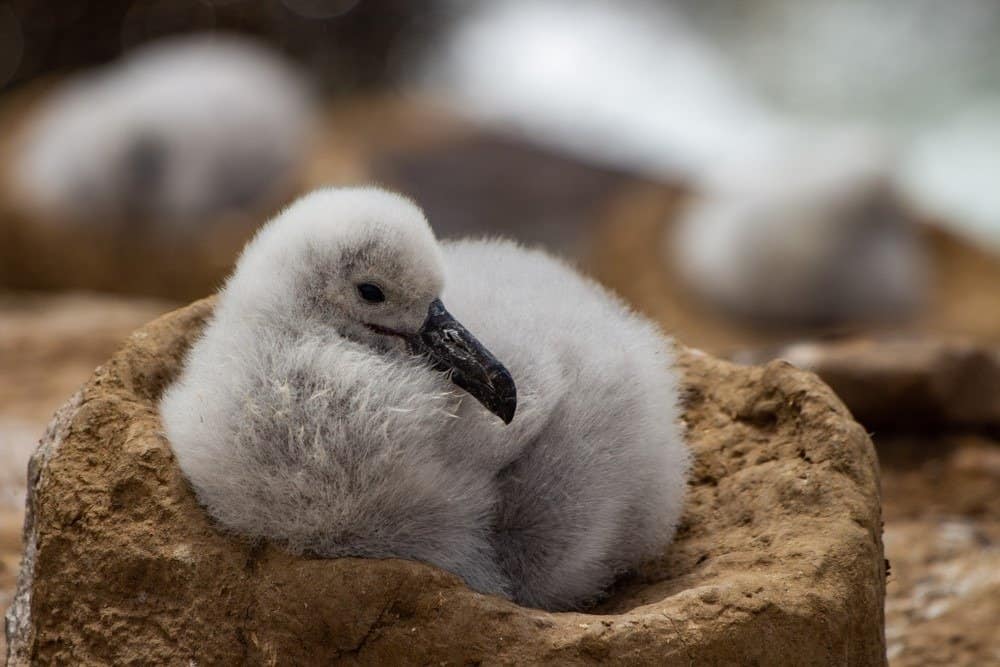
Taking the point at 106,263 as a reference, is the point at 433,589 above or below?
below

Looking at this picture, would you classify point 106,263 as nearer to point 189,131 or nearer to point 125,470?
point 189,131

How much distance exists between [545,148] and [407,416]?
6.61 metres

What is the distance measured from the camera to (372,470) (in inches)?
69.1

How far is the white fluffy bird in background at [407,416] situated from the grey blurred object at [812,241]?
4924mm

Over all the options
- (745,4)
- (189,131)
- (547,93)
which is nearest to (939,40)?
(745,4)

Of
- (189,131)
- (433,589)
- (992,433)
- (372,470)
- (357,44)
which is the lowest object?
(433,589)

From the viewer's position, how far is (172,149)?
22.4 feet

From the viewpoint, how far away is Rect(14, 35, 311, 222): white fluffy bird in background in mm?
6793

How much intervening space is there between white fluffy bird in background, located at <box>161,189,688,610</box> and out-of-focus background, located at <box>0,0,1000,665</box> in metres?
1.86

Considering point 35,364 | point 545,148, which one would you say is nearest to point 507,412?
point 35,364

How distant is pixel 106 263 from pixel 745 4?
18.1 feet

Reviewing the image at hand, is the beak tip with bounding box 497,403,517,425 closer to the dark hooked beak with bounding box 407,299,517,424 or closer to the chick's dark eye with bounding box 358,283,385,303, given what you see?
the dark hooked beak with bounding box 407,299,517,424

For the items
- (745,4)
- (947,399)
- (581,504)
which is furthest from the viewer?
(745,4)

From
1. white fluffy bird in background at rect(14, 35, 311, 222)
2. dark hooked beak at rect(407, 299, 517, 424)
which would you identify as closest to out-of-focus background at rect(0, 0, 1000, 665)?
white fluffy bird in background at rect(14, 35, 311, 222)
